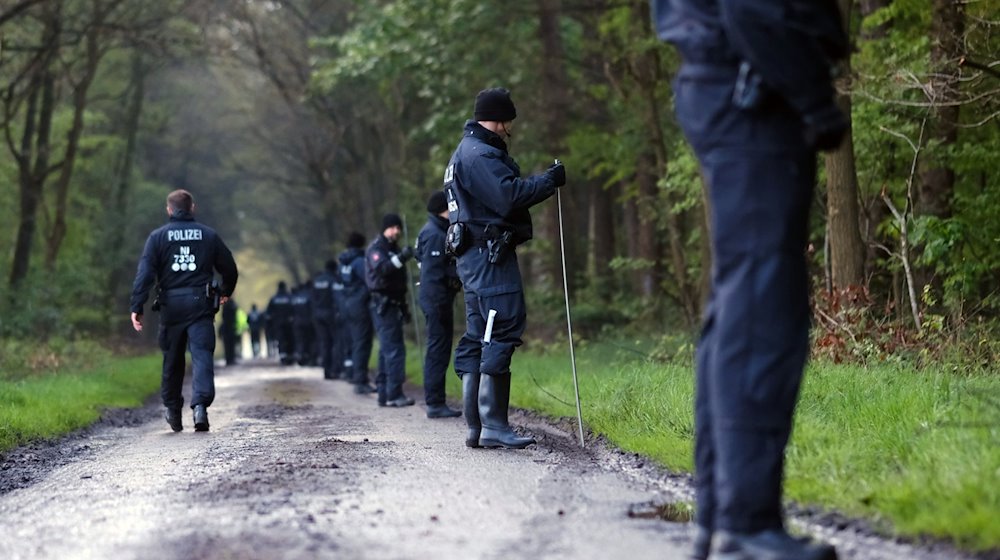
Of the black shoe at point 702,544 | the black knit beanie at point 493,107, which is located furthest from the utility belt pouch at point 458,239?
the black shoe at point 702,544

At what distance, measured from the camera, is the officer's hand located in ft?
14.6

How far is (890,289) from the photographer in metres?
16.4

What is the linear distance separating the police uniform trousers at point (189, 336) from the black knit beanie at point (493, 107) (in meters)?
4.48

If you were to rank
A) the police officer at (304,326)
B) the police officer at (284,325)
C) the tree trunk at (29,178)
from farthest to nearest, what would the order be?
the police officer at (284,325) → the police officer at (304,326) → the tree trunk at (29,178)

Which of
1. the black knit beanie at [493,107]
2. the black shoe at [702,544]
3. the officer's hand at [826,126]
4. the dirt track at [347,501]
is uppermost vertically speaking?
the black knit beanie at [493,107]

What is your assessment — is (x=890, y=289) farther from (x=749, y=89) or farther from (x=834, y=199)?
(x=749, y=89)

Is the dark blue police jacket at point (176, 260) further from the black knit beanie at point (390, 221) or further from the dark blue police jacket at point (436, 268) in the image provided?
the black knit beanie at point (390, 221)

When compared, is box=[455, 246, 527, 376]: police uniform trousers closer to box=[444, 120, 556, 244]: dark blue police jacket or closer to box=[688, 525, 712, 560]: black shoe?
box=[444, 120, 556, 244]: dark blue police jacket

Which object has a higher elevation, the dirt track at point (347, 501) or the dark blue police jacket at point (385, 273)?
the dark blue police jacket at point (385, 273)

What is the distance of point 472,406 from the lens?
964cm

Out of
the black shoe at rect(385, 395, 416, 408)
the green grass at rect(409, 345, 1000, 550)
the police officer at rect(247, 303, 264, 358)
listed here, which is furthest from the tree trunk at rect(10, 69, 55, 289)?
the police officer at rect(247, 303, 264, 358)

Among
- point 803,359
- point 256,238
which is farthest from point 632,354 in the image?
point 256,238

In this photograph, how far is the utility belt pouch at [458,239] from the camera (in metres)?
9.30

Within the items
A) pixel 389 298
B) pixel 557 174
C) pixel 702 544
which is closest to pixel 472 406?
pixel 557 174
